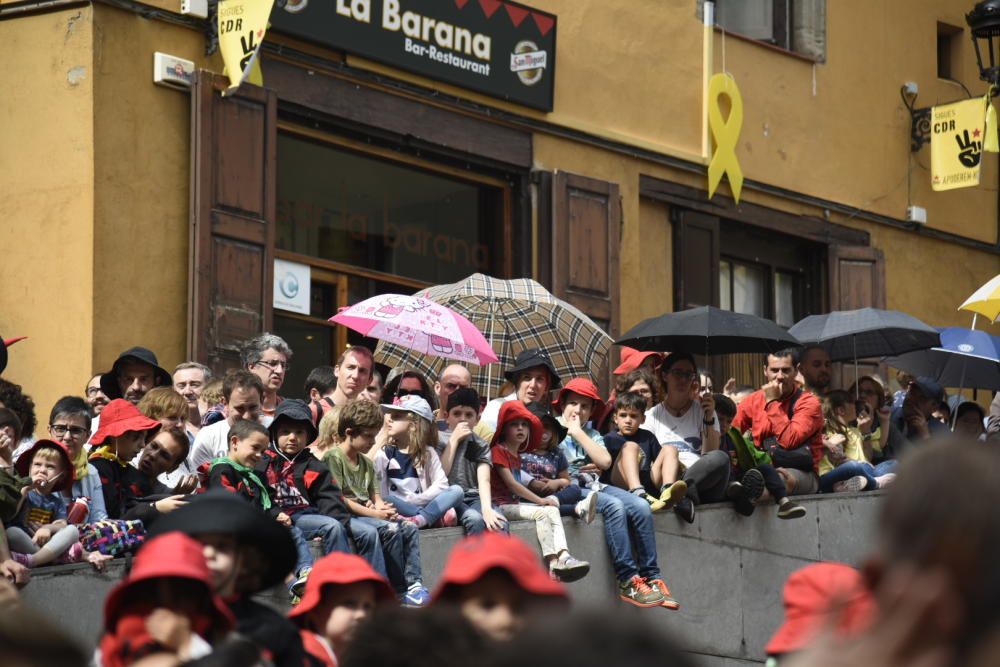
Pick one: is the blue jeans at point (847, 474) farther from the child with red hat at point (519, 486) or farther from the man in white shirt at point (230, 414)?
the man in white shirt at point (230, 414)

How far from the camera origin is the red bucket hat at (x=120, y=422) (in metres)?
8.80

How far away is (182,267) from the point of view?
13047mm

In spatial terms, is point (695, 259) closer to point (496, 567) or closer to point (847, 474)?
point (847, 474)

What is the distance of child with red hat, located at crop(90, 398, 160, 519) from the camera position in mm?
8766

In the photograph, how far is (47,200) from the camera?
1266 centimetres

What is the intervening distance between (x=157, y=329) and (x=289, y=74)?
2.15m

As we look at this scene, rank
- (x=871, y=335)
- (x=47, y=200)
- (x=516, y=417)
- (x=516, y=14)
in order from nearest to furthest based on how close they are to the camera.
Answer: (x=516, y=417)
(x=47, y=200)
(x=871, y=335)
(x=516, y=14)

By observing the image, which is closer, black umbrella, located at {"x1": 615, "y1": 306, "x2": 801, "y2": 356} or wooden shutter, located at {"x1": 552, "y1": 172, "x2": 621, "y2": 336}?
black umbrella, located at {"x1": 615, "y1": 306, "x2": 801, "y2": 356}

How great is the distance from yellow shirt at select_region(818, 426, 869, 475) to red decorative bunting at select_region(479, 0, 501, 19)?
420 centimetres

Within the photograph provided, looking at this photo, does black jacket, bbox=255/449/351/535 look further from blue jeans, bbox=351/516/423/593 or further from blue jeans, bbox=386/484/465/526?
blue jeans, bbox=386/484/465/526

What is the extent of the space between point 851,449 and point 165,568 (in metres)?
9.35

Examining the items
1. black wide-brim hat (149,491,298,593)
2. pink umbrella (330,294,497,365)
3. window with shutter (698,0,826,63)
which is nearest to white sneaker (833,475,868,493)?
pink umbrella (330,294,497,365)

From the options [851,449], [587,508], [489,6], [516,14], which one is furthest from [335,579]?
[516,14]

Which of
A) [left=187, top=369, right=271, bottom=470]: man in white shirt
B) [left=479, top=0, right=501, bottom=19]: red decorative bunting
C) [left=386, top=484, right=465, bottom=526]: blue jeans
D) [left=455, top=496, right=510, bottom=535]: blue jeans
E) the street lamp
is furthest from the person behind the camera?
the street lamp
